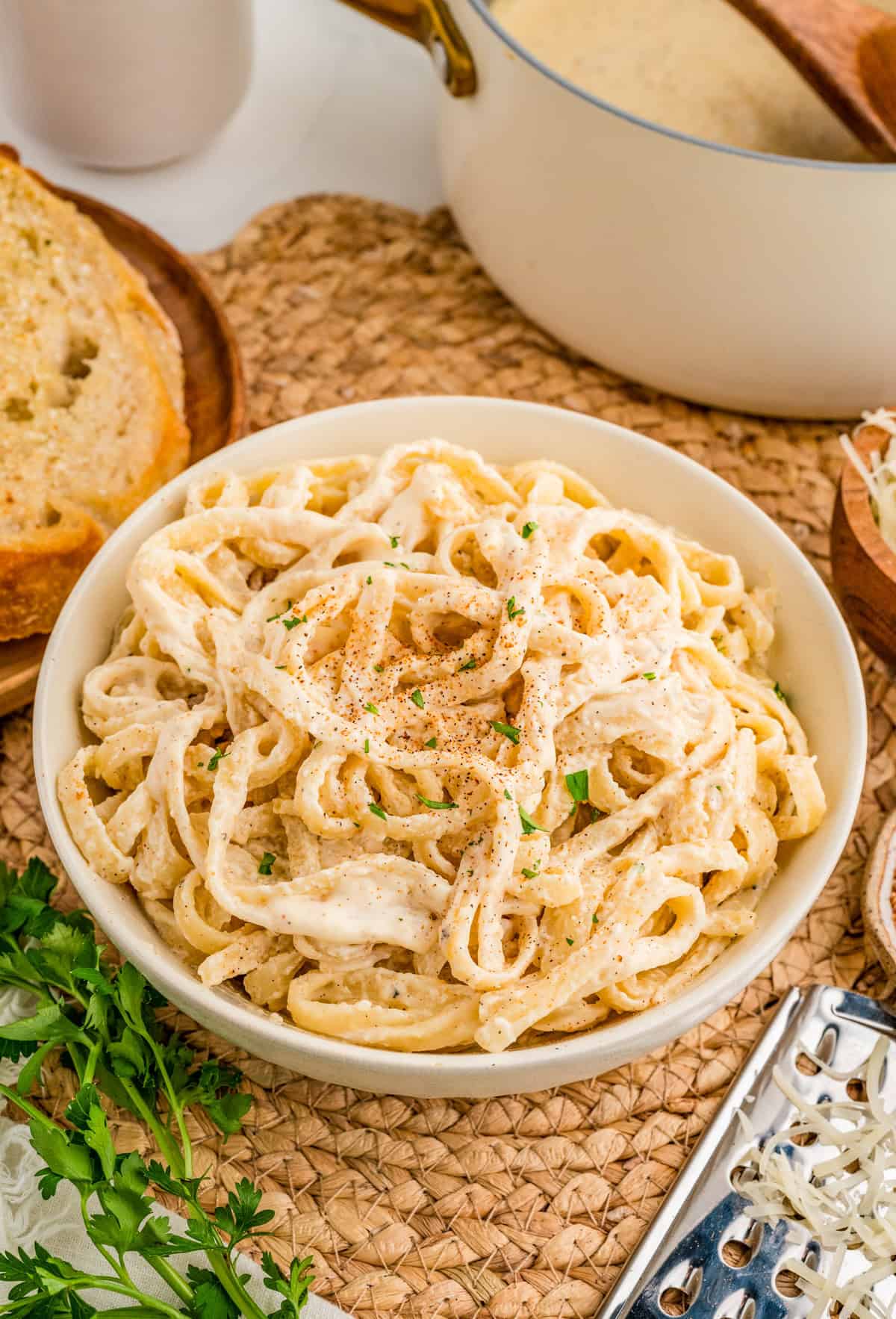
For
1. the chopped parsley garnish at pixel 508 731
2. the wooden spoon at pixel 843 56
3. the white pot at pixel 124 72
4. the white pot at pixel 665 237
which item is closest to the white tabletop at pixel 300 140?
the white pot at pixel 124 72

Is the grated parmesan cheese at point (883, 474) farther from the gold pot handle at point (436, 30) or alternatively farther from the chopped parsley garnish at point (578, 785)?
the gold pot handle at point (436, 30)

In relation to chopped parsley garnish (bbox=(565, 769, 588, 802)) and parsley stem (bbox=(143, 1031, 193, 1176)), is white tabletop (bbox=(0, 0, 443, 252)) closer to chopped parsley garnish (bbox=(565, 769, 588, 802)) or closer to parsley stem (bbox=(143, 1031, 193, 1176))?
chopped parsley garnish (bbox=(565, 769, 588, 802))

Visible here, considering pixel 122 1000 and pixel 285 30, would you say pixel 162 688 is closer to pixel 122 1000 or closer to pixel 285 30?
pixel 122 1000

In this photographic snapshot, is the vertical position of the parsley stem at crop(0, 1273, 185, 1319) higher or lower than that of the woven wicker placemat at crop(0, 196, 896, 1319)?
higher

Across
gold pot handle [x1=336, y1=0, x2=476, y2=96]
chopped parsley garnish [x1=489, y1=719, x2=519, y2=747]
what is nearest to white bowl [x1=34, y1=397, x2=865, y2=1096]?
chopped parsley garnish [x1=489, y1=719, x2=519, y2=747]

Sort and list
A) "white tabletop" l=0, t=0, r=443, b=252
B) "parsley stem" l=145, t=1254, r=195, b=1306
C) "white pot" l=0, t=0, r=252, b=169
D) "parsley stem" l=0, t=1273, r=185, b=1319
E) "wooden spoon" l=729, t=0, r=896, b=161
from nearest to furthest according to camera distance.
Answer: "parsley stem" l=0, t=1273, r=185, b=1319 → "parsley stem" l=145, t=1254, r=195, b=1306 → "wooden spoon" l=729, t=0, r=896, b=161 → "white pot" l=0, t=0, r=252, b=169 → "white tabletop" l=0, t=0, r=443, b=252

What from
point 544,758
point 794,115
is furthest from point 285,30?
point 544,758

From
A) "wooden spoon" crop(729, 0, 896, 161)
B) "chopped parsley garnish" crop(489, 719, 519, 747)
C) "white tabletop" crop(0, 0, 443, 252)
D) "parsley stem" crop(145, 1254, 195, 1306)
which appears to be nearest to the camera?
"parsley stem" crop(145, 1254, 195, 1306)
